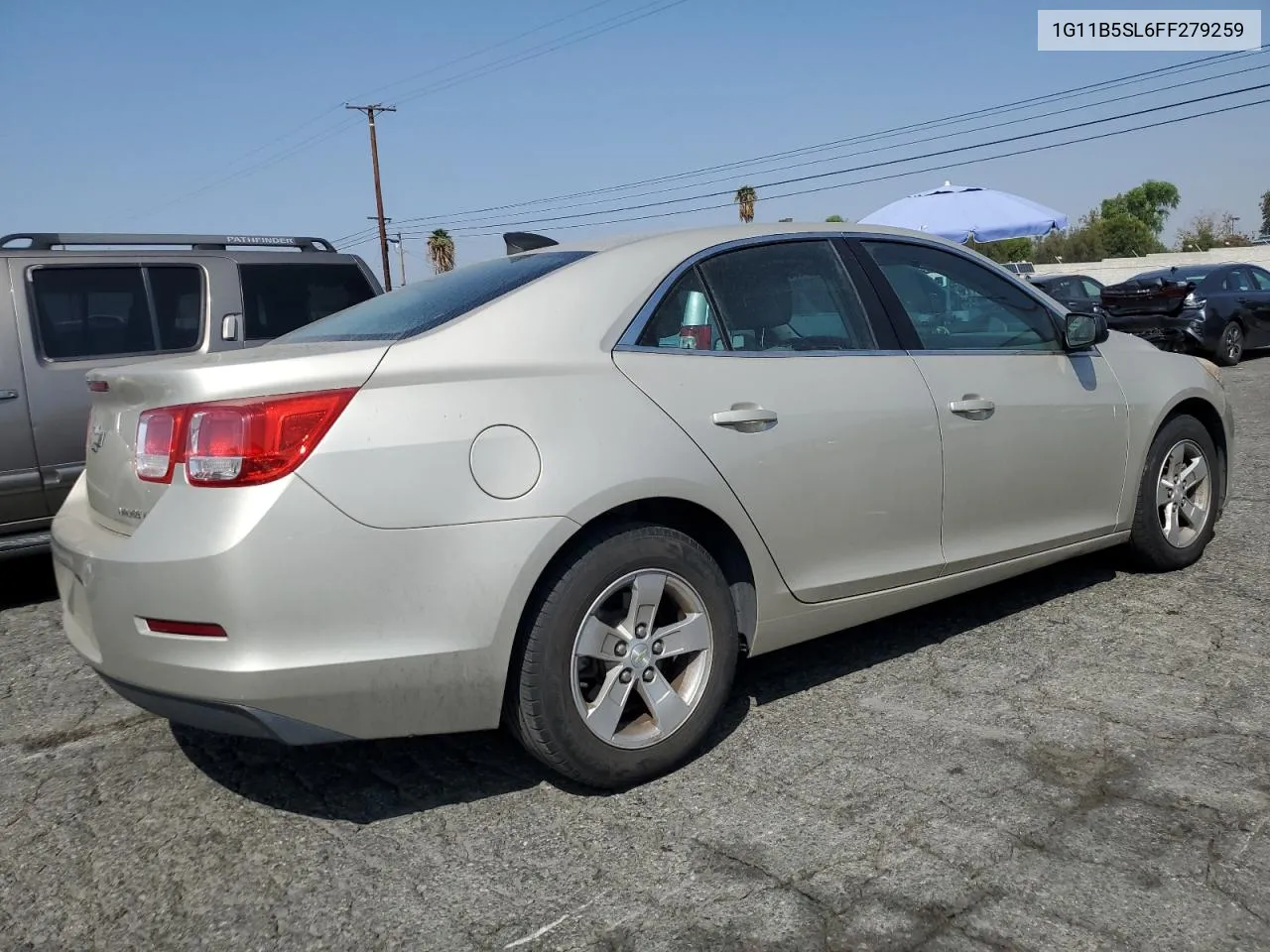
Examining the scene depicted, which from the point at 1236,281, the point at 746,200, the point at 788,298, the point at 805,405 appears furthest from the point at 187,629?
the point at 746,200

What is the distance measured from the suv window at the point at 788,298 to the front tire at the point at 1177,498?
5.78ft

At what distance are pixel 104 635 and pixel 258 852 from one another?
2.21ft

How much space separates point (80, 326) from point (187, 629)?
3601 millimetres

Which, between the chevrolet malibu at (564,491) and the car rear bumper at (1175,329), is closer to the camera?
the chevrolet malibu at (564,491)

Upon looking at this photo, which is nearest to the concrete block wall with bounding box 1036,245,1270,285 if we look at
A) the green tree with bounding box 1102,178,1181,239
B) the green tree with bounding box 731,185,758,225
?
the green tree with bounding box 731,185,758,225

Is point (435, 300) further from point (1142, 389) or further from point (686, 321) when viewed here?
point (1142, 389)

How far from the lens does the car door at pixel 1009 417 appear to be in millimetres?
3809

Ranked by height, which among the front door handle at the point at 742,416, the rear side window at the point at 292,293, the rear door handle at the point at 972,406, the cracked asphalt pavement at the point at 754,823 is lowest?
the cracked asphalt pavement at the point at 754,823

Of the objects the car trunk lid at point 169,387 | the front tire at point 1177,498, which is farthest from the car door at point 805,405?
the front tire at point 1177,498

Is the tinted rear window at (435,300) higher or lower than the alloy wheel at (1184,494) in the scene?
higher

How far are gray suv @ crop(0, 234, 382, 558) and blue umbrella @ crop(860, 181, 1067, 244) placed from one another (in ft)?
35.9

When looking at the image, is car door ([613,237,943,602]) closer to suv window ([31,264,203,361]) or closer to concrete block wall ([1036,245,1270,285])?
suv window ([31,264,203,361])

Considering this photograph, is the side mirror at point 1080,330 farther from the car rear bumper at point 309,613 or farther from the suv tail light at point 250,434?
the suv tail light at point 250,434

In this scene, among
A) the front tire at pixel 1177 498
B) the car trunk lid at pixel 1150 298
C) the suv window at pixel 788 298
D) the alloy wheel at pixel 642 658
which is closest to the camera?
the alloy wheel at pixel 642 658
